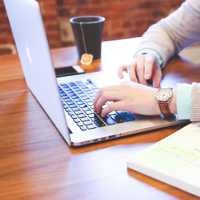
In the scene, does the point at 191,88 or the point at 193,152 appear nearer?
the point at 193,152

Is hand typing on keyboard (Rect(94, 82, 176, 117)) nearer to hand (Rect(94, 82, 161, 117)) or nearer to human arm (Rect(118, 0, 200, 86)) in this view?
hand (Rect(94, 82, 161, 117))

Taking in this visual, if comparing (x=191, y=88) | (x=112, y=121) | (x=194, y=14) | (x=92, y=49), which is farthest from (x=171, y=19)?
(x=112, y=121)

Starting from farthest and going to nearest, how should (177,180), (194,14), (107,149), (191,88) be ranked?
(194,14), (191,88), (107,149), (177,180)

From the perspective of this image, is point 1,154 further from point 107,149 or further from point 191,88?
point 191,88

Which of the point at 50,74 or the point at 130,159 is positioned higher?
the point at 50,74

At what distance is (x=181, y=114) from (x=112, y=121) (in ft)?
0.55

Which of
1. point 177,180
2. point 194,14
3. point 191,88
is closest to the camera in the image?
point 177,180

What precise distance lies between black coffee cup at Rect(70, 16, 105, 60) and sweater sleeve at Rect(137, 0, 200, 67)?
0.59 ft

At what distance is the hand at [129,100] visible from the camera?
66 cm

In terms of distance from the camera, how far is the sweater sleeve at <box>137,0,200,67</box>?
106 cm

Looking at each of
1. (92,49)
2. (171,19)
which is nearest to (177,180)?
(92,49)

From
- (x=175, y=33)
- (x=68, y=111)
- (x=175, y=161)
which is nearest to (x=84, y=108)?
(x=68, y=111)

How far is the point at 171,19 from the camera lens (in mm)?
1154

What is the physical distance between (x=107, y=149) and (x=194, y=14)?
0.77m
